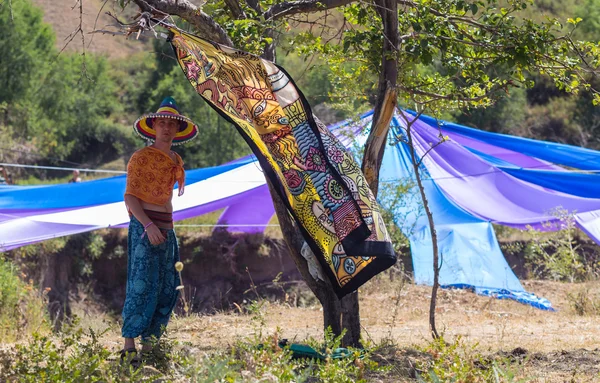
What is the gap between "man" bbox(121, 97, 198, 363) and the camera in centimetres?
366

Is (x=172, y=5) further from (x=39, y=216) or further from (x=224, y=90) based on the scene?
(x=39, y=216)

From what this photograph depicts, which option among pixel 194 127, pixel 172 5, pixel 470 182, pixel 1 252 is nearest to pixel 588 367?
pixel 194 127

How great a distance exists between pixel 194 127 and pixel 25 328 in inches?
133

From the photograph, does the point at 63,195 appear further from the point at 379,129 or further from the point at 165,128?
the point at 379,129

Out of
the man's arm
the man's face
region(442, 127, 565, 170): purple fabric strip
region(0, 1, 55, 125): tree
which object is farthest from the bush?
region(0, 1, 55, 125): tree

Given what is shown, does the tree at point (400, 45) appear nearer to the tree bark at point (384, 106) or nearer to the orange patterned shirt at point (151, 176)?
the tree bark at point (384, 106)

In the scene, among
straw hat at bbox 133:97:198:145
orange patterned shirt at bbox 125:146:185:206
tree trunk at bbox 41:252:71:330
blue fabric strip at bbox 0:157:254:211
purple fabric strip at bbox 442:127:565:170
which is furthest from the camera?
tree trunk at bbox 41:252:71:330

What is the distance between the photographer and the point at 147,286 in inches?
145

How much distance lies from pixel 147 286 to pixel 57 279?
833cm

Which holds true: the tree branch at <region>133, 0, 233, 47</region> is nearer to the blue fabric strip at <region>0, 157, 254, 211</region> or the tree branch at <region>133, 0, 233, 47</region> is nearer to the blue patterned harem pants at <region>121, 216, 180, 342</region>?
the blue patterned harem pants at <region>121, 216, 180, 342</region>

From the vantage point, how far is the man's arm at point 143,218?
363 centimetres

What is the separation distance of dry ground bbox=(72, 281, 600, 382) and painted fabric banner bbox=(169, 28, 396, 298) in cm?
49

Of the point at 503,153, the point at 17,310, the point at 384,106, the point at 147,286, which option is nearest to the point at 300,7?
the point at 384,106

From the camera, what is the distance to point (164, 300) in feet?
12.5
